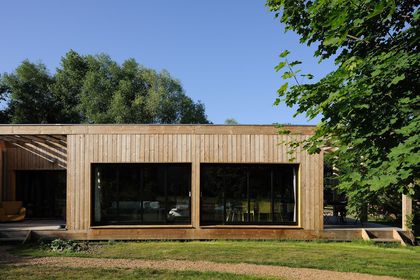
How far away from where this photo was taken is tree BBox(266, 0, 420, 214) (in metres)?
4.73

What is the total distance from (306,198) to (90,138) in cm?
720

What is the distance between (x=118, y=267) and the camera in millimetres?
9266

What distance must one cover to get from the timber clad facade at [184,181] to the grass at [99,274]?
485cm

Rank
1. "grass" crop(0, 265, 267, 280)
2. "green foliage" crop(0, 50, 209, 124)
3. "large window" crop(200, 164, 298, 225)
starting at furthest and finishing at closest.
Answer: "green foliage" crop(0, 50, 209, 124)
"large window" crop(200, 164, 298, 225)
"grass" crop(0, 265, 267, 280)

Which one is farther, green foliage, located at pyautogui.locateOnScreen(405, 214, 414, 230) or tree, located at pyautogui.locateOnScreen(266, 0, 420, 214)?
green foliage, located at pyautogui.locateOnScreen(405, 214, 414, 230)

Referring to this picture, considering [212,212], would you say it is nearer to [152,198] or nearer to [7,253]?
[152,198]

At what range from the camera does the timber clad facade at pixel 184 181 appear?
13.9 meters

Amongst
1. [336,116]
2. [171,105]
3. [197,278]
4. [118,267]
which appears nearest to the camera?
[336,116]

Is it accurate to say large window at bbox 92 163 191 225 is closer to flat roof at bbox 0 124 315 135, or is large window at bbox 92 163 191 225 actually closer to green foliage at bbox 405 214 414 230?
flat roof at bbox 0 124 315 135

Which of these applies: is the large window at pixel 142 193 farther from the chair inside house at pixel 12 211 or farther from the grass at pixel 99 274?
the grass at pixel 99 274

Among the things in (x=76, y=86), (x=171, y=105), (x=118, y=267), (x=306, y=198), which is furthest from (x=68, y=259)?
(x=76, y=86)

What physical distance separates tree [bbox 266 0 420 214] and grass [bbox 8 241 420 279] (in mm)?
3960

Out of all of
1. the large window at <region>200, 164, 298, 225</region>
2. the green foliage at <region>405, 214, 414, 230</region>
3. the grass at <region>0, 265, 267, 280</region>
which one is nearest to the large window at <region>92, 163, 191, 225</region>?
the large window at <region>200, 164, 298, 225</region>

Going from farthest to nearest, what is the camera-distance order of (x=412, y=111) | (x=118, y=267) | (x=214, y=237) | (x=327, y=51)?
(x=214, y=237) < (x=118, y=267) < (x=327, y=51) < (x=412, y=111)
